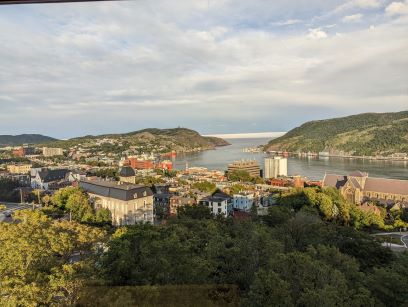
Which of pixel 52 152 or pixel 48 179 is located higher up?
pixel 52 152

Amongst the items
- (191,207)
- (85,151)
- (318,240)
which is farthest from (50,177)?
(85,151)

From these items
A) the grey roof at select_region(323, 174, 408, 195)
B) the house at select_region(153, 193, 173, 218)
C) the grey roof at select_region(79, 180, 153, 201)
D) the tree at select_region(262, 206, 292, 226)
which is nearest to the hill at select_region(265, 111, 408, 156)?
the grey roof at select_region(323, 174, 408, 195)

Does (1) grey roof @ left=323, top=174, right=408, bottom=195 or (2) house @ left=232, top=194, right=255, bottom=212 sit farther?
(1) grey roof @ left=323, top=174, right=408, bottom=195

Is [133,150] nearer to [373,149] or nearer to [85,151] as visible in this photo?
[85,151]

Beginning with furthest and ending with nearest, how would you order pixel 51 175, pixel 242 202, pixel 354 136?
1. pixel 354 136
2. pixel 51 175
3. pixel 242 202

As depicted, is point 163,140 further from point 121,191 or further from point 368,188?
point 121,191

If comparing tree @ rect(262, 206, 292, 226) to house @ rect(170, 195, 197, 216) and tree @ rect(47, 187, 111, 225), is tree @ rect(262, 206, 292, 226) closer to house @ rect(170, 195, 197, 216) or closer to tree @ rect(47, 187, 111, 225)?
house @ rect(170, 195, 197, 216)

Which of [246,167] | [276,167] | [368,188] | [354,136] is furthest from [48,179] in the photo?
[354,136]
